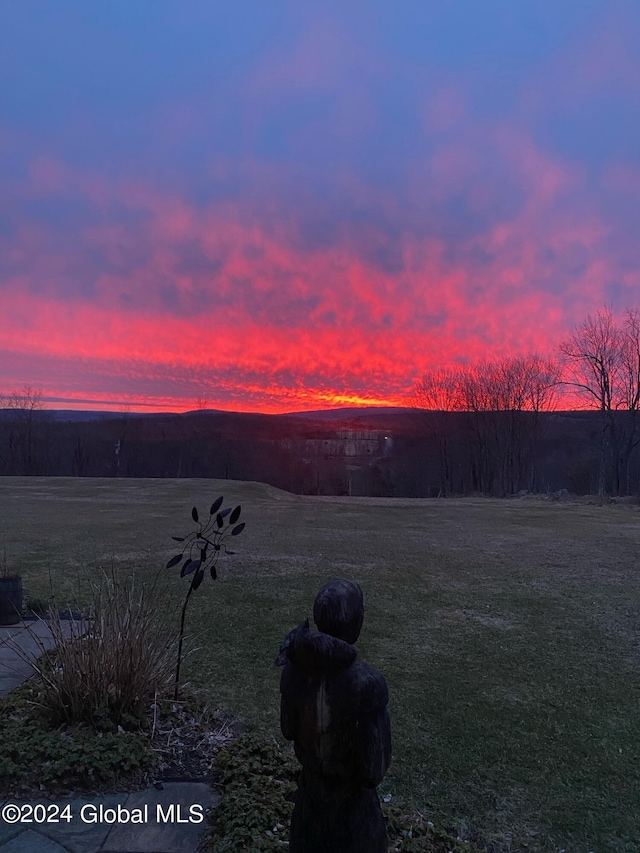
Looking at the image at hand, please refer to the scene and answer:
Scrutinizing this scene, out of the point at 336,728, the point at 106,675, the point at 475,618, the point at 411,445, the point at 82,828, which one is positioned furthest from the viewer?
the point at 411,445

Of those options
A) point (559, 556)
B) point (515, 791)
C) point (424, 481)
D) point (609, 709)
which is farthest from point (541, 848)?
point (424, 481)

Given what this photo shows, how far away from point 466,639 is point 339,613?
Result: 4.35 meters

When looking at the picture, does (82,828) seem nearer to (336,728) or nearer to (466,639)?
(336,728)

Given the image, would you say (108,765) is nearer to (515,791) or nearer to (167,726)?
(167,726)

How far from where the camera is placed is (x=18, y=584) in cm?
556

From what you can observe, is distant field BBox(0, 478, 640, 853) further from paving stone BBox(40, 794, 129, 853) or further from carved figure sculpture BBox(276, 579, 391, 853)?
carved figure sculpture BBox(276, 579, 391, 853)

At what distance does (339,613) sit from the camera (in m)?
1.74

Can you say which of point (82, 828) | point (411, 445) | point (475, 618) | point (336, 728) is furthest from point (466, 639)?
point (411, 445)

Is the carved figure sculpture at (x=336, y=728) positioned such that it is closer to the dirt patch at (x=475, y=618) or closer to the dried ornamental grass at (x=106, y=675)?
the dried ornamental grass at (x=106, y=675)

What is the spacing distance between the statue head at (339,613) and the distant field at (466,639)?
1.68 metres

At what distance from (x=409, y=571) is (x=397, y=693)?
4.62 metres

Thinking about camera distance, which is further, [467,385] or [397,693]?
[467,385]

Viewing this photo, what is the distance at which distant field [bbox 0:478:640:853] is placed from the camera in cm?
299

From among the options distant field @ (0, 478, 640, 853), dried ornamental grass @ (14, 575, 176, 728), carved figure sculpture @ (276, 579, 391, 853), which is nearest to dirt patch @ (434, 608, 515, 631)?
distant field @ (0, 478, 640, 853)
